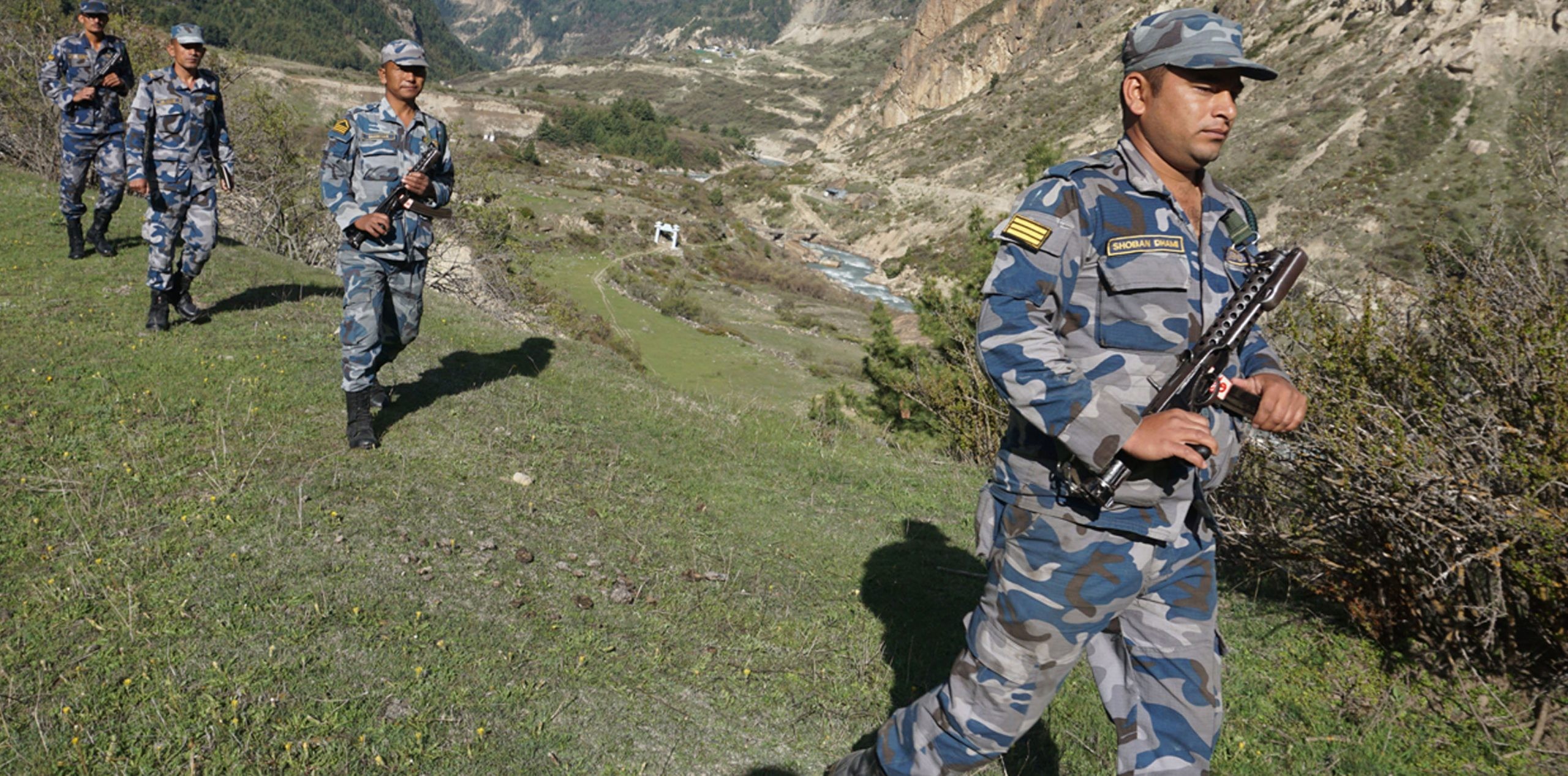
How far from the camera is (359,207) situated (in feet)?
17.6

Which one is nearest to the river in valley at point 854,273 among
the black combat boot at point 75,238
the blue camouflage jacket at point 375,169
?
the black combat boot at point 75,238

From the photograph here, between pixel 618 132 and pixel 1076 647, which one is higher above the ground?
pixel 1076 647

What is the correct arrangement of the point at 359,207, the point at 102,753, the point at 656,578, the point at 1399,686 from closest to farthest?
the point at 102,753 < the point at 1399,686 < the point at 656,578 < the point at 359,207

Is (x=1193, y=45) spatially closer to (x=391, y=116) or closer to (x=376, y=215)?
(x=376, y=215)

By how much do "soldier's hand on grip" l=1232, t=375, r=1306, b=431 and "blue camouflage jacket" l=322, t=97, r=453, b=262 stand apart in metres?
4.87

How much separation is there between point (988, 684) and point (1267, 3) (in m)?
81.4

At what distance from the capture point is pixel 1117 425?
7.10 ft

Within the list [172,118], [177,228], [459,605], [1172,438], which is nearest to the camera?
[1172,438]

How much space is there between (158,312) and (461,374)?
2.44 meters

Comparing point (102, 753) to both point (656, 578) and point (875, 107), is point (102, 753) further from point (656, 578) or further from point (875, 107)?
point (875, 107)

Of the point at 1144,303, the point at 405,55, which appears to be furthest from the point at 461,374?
the point at 1144,303

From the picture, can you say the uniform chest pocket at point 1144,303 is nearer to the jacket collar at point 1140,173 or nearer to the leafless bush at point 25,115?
the jacket collar at point 1140,173

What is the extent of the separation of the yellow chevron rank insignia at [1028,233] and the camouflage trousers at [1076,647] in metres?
0.71

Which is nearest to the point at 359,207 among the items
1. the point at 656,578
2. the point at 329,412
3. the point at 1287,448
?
the point at 329,412
